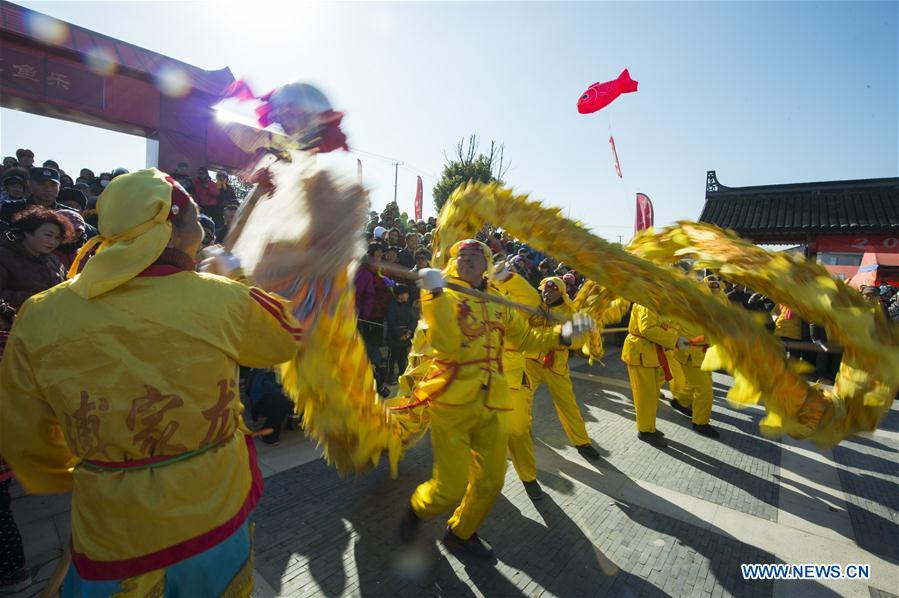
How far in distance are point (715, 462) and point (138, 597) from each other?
199 inches

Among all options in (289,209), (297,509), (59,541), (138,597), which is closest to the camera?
(138,597)

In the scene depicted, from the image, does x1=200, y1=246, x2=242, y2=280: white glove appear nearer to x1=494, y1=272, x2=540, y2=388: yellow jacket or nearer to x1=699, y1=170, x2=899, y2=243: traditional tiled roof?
x1=494, y1=272, x2=540, y2=388: yellow jacket

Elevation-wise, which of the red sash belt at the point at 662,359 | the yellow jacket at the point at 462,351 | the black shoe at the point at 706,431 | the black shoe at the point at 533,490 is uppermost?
the yellow jacket at the point at 462,351

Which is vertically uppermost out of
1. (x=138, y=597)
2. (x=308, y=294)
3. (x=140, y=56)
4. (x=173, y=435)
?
(x=140, y=56)

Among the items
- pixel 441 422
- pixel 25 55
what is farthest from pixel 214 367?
pixel 25 55

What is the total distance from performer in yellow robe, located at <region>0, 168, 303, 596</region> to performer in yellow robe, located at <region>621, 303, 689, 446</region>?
440cm

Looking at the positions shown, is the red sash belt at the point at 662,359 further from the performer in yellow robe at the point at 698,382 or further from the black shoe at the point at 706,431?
the black shoe at the point at 706,431

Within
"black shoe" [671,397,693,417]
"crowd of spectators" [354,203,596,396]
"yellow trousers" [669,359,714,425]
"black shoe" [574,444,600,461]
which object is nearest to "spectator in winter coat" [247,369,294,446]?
"crowd of spectators" [354,203,596,396]

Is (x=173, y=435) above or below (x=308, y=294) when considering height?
below

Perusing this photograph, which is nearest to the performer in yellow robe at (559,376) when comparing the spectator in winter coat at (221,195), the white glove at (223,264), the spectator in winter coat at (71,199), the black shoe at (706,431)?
the black shoe at (706,431)

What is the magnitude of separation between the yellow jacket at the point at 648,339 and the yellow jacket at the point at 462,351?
2.39 meters

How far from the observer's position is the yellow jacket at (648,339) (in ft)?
15.9

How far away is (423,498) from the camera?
113 inches

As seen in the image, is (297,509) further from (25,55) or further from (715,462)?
(25,55)
